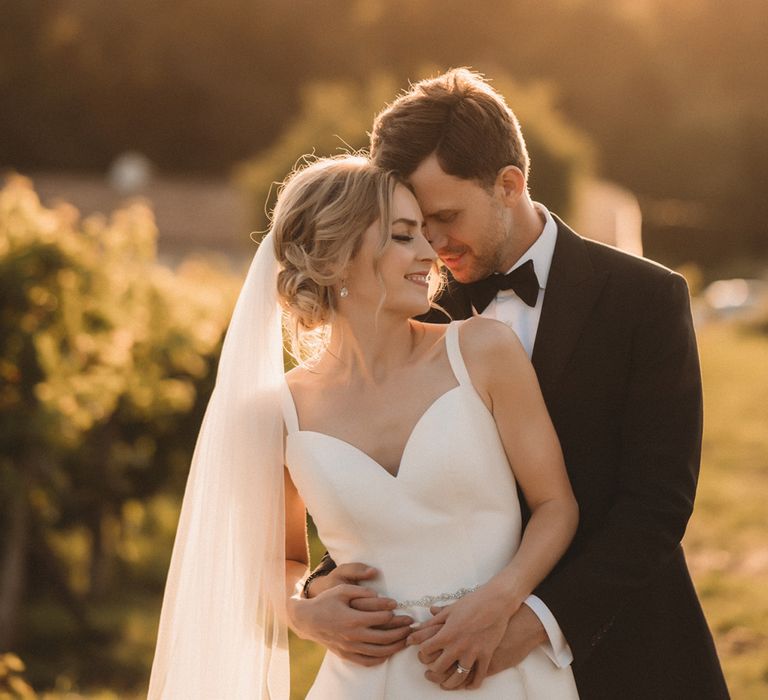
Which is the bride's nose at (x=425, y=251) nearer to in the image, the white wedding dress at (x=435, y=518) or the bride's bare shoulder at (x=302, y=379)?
the white wedding dress at (x=435, y=518)

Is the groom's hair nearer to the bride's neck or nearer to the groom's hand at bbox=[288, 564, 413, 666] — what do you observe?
the bride's neck

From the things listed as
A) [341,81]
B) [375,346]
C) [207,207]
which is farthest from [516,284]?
[341,81]

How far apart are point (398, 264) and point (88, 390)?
5245mm

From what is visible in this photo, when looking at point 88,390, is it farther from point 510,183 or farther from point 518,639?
point 518,639

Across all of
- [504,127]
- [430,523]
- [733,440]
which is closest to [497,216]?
[504,127]

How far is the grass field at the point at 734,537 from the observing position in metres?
6.40

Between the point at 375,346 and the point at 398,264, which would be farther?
the point at 375,346

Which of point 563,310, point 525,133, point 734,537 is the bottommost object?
point 734,537

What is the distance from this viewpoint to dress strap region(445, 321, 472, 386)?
2.74 metres

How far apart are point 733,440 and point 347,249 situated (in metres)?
9.62

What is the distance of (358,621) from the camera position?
Result: 8.79ft

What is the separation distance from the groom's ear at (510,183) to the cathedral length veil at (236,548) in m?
0.61

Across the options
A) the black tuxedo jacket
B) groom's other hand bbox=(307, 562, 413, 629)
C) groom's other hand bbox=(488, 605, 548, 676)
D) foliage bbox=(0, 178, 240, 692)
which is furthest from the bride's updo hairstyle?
foliage bbox=(0, 178, 240, 692)

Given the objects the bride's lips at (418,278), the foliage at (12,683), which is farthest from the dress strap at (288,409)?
the foliage at (12,683)
